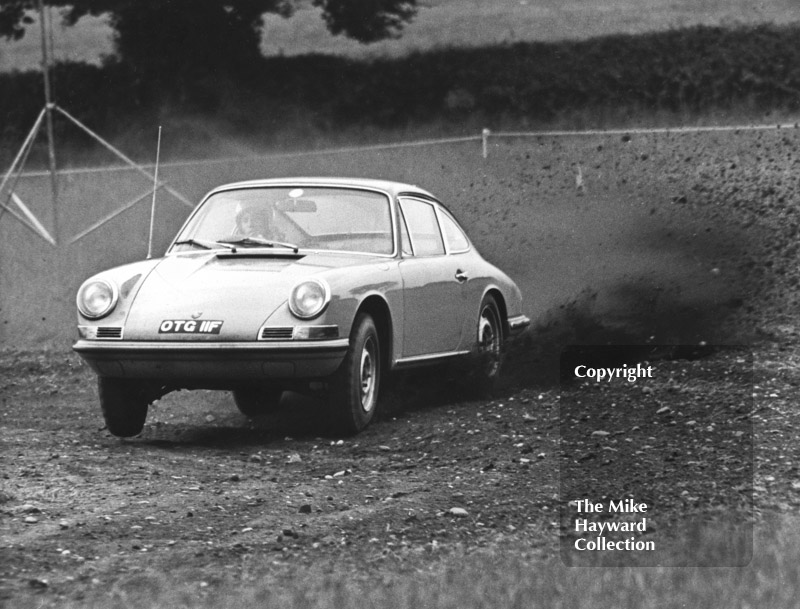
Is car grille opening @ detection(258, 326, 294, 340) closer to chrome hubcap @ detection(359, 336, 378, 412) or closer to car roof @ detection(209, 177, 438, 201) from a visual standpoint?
A: chrome hubcap @ detection(359, 336, 378, 412)

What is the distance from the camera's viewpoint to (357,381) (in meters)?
8.48

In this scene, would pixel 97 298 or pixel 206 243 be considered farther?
pixel 206 243

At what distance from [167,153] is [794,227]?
834 centimetres

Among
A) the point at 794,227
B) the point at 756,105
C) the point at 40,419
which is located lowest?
the point at 40,419

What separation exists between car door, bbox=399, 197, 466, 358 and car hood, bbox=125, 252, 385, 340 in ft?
2.89

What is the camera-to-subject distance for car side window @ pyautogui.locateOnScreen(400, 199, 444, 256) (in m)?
9.73

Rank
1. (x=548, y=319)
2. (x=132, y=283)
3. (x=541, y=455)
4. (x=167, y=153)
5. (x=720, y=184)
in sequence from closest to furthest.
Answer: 1. (x=541, y=455)
2. (x=132, y=283)
3. (x=548, y=319)
4. (x=720, y=184)
5. (x=167, y=153)

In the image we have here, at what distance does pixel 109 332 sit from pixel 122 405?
0.60m

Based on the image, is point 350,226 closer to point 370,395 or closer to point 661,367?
point 370,395

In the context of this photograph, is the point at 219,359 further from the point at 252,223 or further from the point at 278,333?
the point at 252,223

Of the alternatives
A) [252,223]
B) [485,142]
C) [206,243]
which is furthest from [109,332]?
[485,142]

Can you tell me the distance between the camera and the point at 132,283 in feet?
27.7

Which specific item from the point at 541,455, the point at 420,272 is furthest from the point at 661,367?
the point at 541,455

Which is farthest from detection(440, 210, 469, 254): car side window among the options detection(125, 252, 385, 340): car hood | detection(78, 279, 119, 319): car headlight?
detection(78, 279, 119, 319): car headlight
